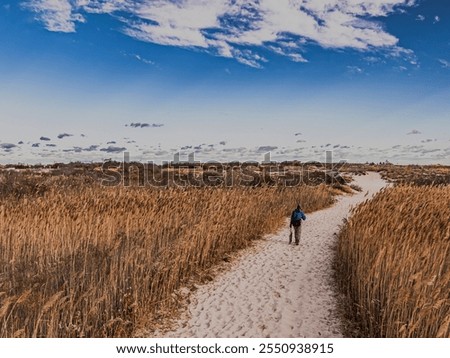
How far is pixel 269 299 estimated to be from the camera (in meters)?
7.74

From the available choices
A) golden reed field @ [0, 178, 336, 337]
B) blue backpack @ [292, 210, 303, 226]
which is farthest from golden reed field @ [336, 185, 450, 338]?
blue backpack @ [292, 210, 303, 226]

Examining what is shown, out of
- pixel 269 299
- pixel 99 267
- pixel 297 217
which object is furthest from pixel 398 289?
pixel 297 217

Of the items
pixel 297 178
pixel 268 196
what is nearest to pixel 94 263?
pixel 268 196

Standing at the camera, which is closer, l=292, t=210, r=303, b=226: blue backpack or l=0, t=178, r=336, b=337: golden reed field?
l=0, t=178, r=336, b=337: golden reed field

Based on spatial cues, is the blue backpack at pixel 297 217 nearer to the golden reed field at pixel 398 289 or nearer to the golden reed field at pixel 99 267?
the golden reed field at pixel 99 267

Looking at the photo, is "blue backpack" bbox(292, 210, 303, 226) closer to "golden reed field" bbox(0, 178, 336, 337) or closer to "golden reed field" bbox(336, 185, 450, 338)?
"golden reed field" bbox(0, 178, 336, 337)

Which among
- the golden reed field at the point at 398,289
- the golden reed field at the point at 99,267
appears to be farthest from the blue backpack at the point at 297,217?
the golden reed field at the point at 398,289

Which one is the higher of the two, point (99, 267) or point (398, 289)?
point (398, 289)

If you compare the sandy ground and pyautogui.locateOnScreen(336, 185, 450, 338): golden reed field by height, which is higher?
pyautogui.locateOnScreen(336, 185, 450, 338): golden reed field

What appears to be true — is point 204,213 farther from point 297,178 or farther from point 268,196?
point 297,178

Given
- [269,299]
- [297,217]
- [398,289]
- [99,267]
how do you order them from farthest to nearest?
[297,217], [269,299], [99,267], [398,289]

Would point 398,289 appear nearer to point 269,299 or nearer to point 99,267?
point 269,299

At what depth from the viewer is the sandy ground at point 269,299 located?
635 centimetres

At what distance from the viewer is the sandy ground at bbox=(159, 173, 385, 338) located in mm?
6348
